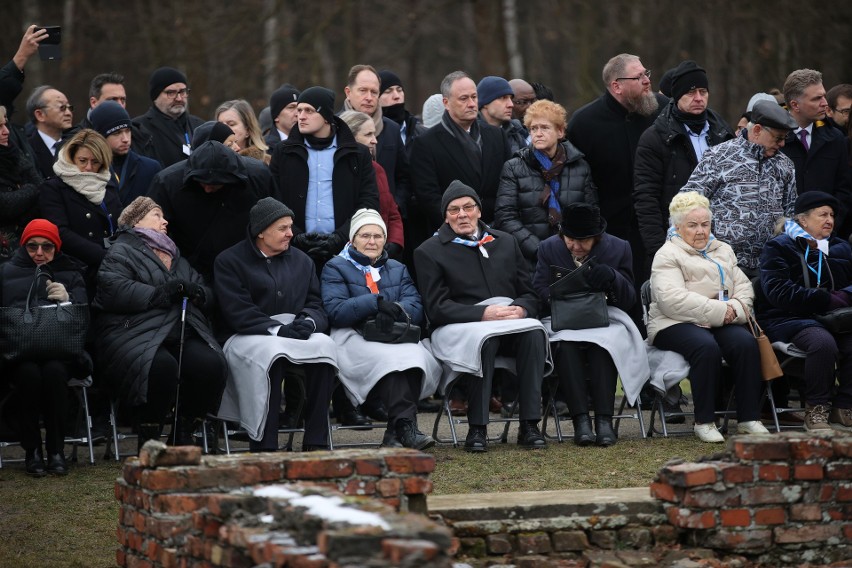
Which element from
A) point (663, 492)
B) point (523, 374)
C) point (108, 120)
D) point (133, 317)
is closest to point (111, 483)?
point (133, 317)

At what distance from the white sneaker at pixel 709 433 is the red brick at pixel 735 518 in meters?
2.69

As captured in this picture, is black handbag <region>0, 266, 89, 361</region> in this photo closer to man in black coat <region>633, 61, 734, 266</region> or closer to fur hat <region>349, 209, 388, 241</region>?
fur hat <region>349, 209, 388, 241</region>

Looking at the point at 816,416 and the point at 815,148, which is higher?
the point at 815,148

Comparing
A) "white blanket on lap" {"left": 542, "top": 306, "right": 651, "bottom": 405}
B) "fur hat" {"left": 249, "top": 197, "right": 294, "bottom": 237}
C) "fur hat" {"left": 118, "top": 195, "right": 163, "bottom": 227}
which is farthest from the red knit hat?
"white blanket on lap" {"left": 542, "top": 306, "right": 651, "bottom": 405}

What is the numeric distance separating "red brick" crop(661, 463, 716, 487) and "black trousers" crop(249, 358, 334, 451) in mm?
2905

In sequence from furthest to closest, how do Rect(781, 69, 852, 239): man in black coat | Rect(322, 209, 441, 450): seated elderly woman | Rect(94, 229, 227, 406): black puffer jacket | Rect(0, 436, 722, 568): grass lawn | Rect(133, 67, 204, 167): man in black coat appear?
Rect(133, 67, 204, 167): man in black coat < Rect(781, 69, 852, 239): man in black coat < Rect(322, 209, 441, 450): seated elderly woman < Rect(94, 229, 227, 406): black puffer jacket < Rect(0, 436, 722, 568): grass lawn

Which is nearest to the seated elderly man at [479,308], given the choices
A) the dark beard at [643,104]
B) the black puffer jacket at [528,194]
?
the black puffer jacket at [528,194]

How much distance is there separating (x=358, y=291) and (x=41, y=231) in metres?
2.15

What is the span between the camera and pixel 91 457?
8.87m

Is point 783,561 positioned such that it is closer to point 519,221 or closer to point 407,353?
point 407,353

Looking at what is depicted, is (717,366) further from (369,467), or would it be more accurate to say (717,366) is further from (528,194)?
(369,467)

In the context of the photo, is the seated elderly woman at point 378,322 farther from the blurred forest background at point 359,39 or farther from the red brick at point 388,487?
the blurred forest background at point 359,39

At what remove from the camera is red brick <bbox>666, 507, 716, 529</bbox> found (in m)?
6.53

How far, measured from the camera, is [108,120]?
1012cm
